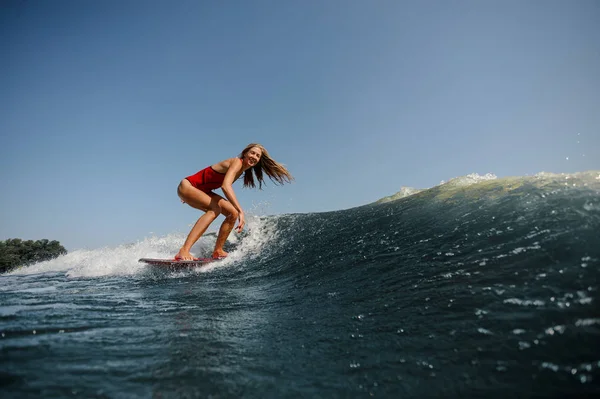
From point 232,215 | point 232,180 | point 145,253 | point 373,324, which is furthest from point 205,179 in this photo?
point 373,324

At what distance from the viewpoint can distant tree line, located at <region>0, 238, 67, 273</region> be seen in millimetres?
13125

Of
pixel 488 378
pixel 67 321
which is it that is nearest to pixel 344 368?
pixel 488 378

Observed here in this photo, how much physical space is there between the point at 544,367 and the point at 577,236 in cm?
195

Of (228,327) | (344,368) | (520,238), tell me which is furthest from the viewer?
(520,238)

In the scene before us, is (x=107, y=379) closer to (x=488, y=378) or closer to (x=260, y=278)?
(x=488, y=378)

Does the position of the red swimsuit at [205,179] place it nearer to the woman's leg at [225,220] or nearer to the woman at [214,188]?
the woman at [214,188]

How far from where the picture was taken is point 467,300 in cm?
238

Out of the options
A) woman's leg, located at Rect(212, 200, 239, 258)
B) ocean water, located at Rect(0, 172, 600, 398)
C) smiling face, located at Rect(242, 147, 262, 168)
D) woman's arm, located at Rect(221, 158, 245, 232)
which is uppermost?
smiling face, located at Rect(242, 147, 262, 168)

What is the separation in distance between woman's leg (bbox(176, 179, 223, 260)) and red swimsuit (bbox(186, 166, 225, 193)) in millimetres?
108

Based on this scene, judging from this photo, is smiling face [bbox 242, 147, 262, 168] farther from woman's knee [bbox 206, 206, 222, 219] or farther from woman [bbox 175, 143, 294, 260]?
woman's knee [bbox 206, 206, 222, 219]

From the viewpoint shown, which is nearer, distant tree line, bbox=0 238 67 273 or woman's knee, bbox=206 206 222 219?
woman's knee, bbox=206 206 222 219

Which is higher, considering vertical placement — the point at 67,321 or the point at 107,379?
the point at 67,321

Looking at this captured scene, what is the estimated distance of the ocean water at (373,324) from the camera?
1.50 m

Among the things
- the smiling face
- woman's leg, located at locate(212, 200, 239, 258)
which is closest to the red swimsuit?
woman's leg, located at locate(212, 200, 239, 258)
